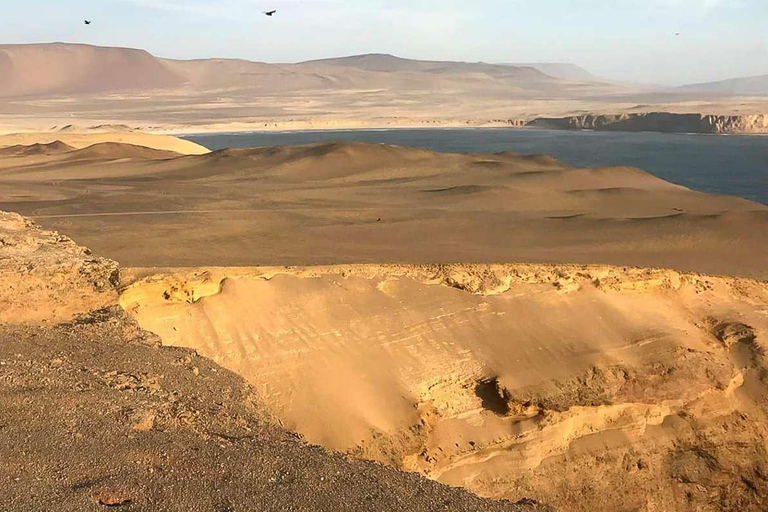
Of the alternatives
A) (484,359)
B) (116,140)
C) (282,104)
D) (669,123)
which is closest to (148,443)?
(484,359)

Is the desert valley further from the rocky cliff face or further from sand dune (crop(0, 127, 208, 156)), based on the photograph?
the rocky cliff face

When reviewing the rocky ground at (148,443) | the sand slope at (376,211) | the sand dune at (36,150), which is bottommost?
the sand dune at (36,150)

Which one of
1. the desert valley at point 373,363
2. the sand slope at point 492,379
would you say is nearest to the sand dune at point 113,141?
the desert valley at point 373,363

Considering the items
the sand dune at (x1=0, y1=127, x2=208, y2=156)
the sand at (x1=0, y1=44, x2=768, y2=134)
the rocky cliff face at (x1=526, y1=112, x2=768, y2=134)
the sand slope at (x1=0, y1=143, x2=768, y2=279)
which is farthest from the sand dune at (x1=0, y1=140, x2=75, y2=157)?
the rocky cliff face at (x1=526, y1=112, x2=768, y2=134)

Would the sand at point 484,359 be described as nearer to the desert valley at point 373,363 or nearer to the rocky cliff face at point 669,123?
the desert valley at point 373,363

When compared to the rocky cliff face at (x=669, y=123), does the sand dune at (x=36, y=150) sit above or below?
above

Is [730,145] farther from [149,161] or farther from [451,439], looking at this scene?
[451,439]

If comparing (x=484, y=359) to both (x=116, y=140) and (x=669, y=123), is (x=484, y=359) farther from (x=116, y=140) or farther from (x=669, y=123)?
(x=669, y=123)
